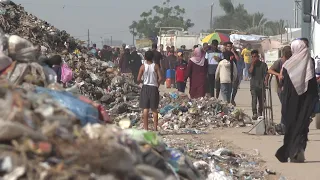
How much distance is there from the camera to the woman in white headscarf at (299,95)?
998cm

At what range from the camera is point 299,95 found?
10047 mm

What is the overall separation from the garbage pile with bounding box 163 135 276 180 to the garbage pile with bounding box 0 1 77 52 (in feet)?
30.8

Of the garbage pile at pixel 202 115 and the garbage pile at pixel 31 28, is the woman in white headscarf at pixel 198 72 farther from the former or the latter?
the garbage pile at pixel 31 28

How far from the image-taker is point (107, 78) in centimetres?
2039

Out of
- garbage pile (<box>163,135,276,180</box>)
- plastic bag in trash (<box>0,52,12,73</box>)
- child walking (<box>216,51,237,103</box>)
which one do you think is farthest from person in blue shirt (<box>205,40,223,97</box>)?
plastic bag in trash (<box>0,52,12,73</box>)

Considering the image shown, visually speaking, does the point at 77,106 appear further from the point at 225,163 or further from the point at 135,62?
the point at 135,62

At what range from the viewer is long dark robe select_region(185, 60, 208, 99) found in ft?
53.9

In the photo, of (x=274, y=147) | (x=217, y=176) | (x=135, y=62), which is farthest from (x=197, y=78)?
(x=135, y=62)

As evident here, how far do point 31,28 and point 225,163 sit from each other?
1177cm

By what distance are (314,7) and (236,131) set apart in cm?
296

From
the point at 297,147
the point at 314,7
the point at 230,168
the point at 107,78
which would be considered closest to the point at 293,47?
the point at 297,147

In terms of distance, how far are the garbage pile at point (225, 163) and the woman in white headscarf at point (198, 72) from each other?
5052mm

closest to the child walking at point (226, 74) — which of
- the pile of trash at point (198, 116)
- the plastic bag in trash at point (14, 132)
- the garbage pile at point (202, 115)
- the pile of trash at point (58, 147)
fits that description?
the pile of trash at point (198, 116)

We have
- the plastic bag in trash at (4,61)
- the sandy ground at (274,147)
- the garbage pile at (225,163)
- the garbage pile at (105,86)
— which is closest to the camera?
the plastic bag in trash at (4,61)
